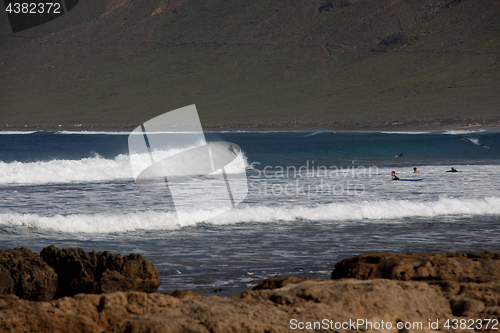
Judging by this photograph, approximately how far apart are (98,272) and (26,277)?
2.97 ft

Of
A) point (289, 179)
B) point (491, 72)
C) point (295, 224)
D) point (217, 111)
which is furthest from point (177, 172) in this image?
point (491, 72)

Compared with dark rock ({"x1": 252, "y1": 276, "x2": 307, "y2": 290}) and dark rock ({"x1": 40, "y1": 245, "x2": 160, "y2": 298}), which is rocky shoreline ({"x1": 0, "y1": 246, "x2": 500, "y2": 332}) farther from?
dark rock ({"x1": 40, "y1": 245, "x2": 160, "y2": 298})

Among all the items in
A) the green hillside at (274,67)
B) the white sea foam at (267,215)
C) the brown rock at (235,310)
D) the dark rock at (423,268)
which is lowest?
the white sea foam at (267,215)

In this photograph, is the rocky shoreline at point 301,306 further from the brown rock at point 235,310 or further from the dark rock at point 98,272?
the dark rock at point 98,272

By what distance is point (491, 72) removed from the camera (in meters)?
128

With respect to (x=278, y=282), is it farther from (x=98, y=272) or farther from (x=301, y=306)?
(x=98, y=272)

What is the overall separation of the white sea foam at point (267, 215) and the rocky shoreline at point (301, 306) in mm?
6274

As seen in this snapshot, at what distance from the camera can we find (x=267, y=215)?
13.9 metres

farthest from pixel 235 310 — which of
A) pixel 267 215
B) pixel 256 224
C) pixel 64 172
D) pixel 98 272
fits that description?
pixel 64 172

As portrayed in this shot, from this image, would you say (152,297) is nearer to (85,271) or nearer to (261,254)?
(85,271)

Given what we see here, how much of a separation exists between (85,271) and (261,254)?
3.61 metres

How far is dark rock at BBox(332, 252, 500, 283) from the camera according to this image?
596cm

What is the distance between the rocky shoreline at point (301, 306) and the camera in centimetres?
439

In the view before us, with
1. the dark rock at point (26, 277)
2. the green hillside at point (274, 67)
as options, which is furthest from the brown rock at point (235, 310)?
the green hillside at point (274, 67)
